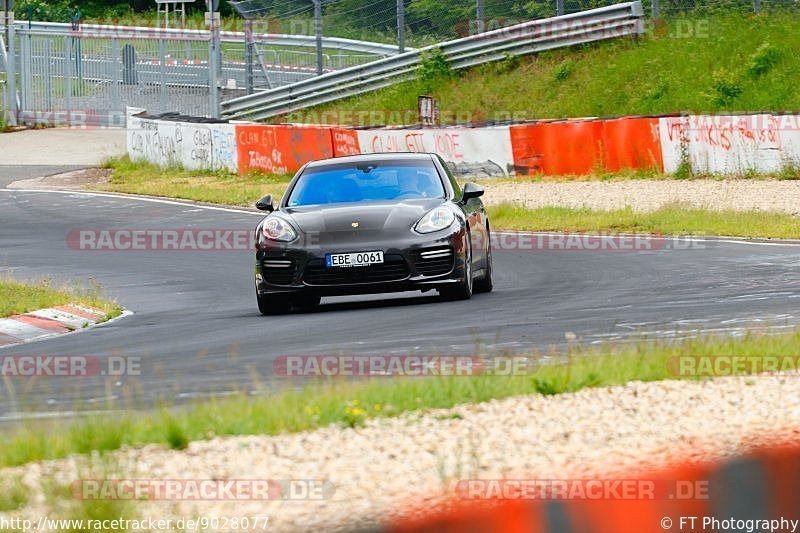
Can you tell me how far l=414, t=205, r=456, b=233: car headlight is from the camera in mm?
13375

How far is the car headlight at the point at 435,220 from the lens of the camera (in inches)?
527

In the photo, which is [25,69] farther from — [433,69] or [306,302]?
[306,302]

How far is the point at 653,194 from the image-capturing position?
86.9 feet

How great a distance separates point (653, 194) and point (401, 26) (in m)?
14.9

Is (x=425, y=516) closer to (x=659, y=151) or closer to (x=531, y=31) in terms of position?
(x=659, y=151)

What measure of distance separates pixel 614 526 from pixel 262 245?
29.4 feet

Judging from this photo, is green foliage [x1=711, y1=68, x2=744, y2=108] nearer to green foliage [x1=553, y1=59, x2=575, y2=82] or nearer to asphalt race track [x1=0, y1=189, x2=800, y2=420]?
green foliage [x1=553, y1=59, x2=575, y2=82]

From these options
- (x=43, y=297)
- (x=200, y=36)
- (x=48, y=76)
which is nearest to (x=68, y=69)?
(x=48, y=76)

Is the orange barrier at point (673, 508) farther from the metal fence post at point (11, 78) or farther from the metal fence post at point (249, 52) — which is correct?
the metal fence post at point (11, 78)

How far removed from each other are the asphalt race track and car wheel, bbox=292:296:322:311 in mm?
148

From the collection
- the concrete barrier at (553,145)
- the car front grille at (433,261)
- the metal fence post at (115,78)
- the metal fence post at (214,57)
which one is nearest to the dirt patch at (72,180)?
the concrete barrier at (553,145)

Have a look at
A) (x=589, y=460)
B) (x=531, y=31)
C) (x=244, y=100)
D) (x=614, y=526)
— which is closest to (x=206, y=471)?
(x=589, y=460)

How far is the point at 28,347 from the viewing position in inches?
481

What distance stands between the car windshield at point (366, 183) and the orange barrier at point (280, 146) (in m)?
17.4
